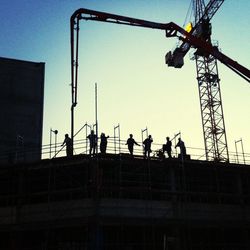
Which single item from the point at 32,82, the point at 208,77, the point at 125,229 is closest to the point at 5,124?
the point at 32,82

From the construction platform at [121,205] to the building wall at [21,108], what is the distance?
657 cm

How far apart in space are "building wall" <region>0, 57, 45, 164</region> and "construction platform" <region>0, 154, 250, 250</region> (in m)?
6.57

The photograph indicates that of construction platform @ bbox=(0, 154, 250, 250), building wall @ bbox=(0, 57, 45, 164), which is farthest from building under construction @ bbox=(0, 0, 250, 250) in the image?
building wall @ bbox=(0, 57, 45, 164)

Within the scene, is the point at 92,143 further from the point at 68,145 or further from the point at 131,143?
the point at 131,143

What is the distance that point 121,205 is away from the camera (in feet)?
73.6

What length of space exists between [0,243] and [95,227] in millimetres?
7275

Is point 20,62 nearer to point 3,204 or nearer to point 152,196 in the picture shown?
point 3,204

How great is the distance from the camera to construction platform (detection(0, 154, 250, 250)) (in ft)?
73.2

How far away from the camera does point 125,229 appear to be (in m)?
24.2

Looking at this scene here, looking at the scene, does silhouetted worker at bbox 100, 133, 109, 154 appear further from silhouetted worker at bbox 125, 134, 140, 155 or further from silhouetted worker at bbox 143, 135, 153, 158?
silhouetted worker at bbox 143, 135, 153, 158

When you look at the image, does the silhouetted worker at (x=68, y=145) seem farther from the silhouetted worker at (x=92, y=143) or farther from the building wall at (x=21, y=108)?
the building wall at (x=21, y=108)

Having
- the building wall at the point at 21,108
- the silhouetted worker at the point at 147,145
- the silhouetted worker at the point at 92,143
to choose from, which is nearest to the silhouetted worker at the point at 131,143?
the silhouetted worker at the point at 147,145

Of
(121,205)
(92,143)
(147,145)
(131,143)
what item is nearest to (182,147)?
(147,145)

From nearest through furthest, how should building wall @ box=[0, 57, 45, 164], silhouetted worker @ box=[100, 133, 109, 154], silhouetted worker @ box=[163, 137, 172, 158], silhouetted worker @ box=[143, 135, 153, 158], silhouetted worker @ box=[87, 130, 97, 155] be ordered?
silhouetted worker @ box=[87, 130, 97, 155]
silhouetted worker @ box=[100, 133, 109, 154]
silhouetted worker @ box=[143, 135, 153, 158]
silhouetted worker @ box=[163, 137, 172, 158]
building wall @ box=[0, 57, 45, 164]
